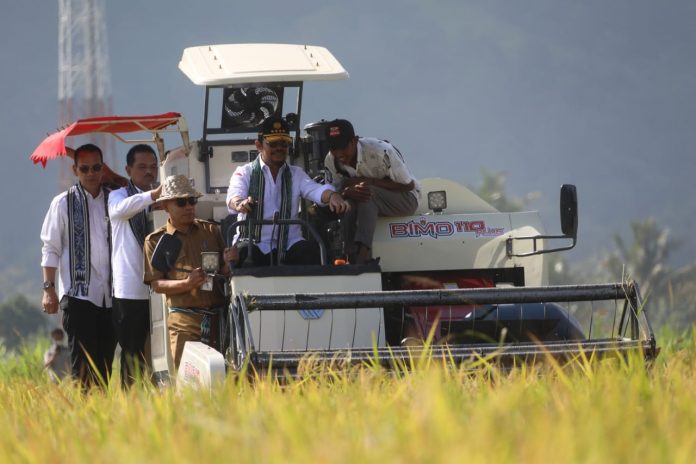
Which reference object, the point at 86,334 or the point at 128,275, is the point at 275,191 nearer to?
the point at 128,275

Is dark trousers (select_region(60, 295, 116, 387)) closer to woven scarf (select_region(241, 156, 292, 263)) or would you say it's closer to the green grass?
woven scarf (select_region(241, 156, 292, 263))

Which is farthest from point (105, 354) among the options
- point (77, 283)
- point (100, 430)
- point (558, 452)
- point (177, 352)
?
point (558, 452)

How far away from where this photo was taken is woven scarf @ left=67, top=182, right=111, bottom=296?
1013 centimetres

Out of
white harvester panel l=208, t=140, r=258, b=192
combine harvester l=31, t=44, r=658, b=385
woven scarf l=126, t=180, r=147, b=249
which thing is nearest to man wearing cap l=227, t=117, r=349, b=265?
combine harvester l=31, t=44, r=658, b=385

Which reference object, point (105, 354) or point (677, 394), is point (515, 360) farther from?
point (105, 354)

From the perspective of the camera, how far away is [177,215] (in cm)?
930

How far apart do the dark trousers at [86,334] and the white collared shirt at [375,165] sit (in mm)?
1823

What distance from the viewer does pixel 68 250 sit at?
1024 centimetres

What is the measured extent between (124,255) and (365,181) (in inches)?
65.2

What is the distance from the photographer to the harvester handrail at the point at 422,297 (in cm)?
821

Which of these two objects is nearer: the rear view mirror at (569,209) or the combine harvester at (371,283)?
the combine harvester at (371,283)

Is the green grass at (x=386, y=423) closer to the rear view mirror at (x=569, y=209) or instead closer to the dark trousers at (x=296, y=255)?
the rear view mirror at (x=569, y=209)

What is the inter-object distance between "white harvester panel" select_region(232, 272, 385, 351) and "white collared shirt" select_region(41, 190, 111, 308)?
65.6 inches

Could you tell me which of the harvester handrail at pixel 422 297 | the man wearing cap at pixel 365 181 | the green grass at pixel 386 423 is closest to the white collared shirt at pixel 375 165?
the man wearing cap at pixel 365 181
